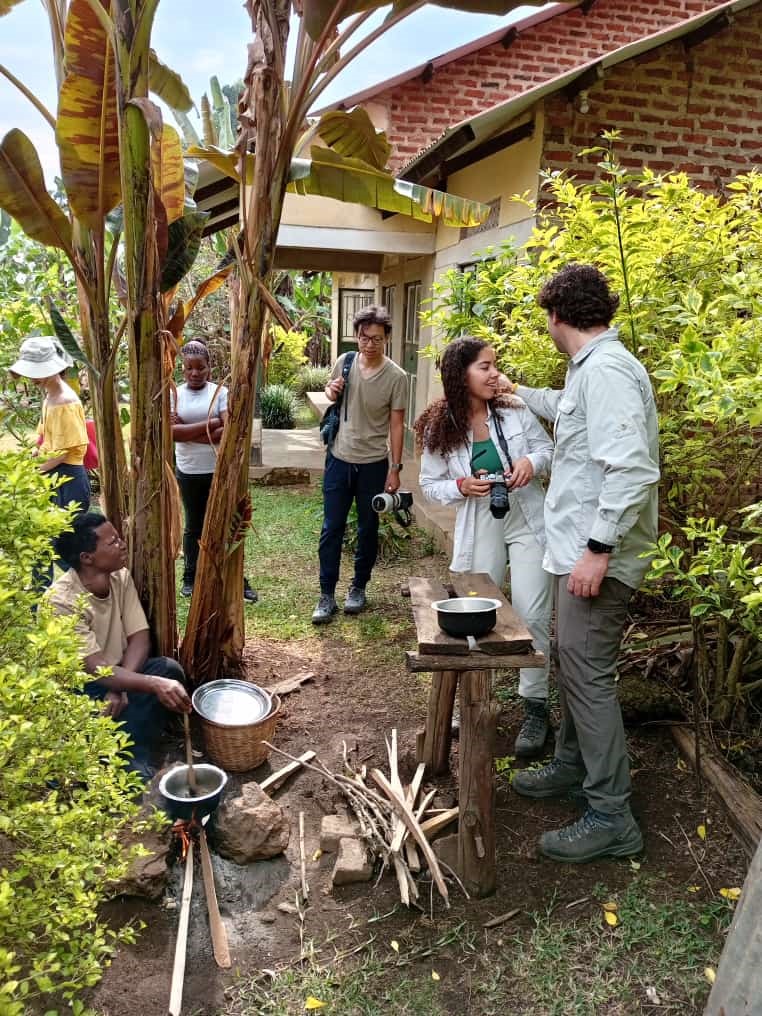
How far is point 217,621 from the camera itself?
3.90 m

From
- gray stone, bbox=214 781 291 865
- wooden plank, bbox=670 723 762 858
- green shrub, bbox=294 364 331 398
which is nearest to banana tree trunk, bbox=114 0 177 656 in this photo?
gray stone, bbox=214 781 291 865

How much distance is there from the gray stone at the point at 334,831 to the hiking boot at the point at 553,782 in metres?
0.72

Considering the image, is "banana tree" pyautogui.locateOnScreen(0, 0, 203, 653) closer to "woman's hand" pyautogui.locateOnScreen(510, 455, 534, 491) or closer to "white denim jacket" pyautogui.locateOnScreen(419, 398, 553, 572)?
"white denim jacket" pyautogui.locateOnScreen(419, 398, 553, 572)

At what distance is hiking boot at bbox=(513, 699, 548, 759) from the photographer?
11.1ft

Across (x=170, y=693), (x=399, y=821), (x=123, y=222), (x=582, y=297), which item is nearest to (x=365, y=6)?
(x=123, y=222)

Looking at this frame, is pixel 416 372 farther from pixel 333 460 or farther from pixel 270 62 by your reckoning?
pixel 270 62

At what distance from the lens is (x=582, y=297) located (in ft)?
8.77

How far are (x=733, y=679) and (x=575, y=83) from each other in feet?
14.0

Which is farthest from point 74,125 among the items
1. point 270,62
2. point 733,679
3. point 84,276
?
point 733,679

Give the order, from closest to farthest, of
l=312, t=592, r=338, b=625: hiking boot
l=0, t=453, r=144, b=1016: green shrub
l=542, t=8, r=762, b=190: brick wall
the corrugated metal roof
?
l=0, t=453, r=144, b=1016: green shrub, the corrugated metal roof, l=312, t=592, r=338, b=625: hiking boot, l=542, t=8, r=762, b=190: brick wall

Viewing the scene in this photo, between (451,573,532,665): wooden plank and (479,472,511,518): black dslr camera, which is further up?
(479,472,511,518): black dslr camera

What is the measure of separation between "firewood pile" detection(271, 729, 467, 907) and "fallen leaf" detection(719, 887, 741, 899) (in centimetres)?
92

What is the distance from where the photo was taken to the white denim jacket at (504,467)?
3404mm

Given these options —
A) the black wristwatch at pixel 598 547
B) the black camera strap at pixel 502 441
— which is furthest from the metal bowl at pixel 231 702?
the black wristwatch at pixel 598 547
